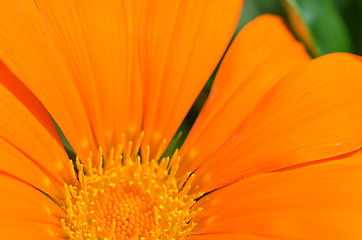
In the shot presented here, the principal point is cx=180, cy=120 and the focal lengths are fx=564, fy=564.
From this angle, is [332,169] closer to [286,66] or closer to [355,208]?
[355,208]

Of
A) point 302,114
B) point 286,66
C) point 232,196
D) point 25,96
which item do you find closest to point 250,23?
point 286,66

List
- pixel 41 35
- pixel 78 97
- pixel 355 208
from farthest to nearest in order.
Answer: pixel 78 97 → pixel 41 35 → pixel 355 208

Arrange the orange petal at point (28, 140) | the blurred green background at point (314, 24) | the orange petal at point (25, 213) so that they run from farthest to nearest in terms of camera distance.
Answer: the blurred green background at point (314, 24) < the orange petal at point (28, 140) < the orange petal at point (25, 213)

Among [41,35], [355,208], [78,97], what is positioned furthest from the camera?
[78,97]

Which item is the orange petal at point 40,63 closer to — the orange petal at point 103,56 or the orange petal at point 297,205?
the orange petal at point 103,56

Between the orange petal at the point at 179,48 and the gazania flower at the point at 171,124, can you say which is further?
the orange petal at the point at 179,48

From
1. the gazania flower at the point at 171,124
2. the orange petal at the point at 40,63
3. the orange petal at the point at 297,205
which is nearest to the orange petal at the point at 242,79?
the gazania flower at the point at 171,124
